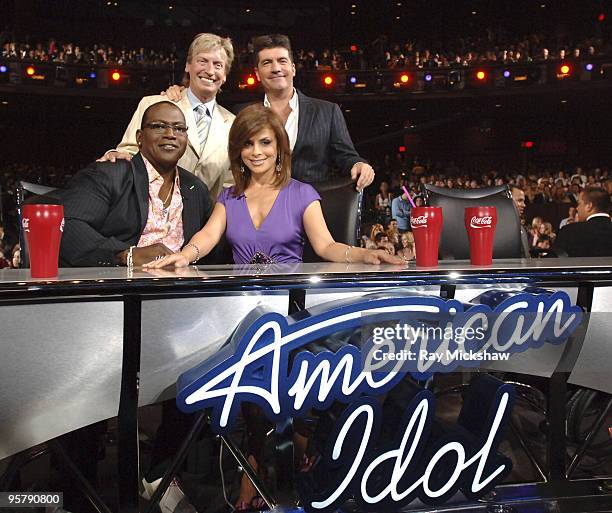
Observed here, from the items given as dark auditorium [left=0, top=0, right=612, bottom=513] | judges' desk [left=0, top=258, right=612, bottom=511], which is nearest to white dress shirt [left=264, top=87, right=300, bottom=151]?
dark auditorium [left=0, top=0, right=612, bottom=513]

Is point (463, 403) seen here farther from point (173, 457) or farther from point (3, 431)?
point (3, 431)

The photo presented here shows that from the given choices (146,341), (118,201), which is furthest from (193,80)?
(146,341)

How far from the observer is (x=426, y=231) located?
140 centimetres

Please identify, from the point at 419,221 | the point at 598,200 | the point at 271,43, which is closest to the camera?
the point at 419,221

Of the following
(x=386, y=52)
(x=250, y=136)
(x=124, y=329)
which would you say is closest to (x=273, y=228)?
(x=250, y=136)

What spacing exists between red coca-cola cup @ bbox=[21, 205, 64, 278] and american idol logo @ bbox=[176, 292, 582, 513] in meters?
0.35

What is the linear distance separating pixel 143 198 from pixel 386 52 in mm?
12506

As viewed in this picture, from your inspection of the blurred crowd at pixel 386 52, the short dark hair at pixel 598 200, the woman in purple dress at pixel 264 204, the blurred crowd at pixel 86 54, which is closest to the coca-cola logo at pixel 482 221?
the woman in purple dress at pixel 264 204

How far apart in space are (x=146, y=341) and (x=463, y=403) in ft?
1.90

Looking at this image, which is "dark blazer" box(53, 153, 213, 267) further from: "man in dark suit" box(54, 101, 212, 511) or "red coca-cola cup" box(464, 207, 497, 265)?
"red coca-cola cup" box(464, 207, 497, 265)

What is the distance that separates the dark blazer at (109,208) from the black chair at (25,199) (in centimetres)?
5

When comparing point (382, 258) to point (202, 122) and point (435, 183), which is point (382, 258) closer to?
A: point (202, 122)

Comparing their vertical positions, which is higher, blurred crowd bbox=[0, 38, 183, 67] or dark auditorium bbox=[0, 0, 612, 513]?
blurred crowd bbox=[0, 38, 183, 67]

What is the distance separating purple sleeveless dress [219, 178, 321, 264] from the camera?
1.89 m
